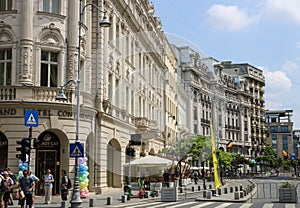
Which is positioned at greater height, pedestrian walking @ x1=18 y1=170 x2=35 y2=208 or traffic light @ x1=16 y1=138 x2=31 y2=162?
traffic light @ x1=16 y1=138 x2=31 y2=162

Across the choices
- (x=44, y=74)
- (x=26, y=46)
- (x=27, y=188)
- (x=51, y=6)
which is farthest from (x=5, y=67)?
(x=27, y=188)

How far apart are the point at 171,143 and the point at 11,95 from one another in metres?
31.4

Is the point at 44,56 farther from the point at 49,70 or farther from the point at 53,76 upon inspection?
the point at 53,76

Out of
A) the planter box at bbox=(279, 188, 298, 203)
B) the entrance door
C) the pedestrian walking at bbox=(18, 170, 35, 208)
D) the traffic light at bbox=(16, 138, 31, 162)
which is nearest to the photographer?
the pedestrian walking at bbox=(18, 170, 35, 208)

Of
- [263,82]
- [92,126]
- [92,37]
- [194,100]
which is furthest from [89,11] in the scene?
[263,82]

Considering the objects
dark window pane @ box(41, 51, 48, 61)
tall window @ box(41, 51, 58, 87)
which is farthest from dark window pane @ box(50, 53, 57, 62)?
dark window pane @ box(41, 51, 48, 61)

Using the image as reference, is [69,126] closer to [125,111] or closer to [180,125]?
[125,111]

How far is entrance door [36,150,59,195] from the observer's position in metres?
30.1

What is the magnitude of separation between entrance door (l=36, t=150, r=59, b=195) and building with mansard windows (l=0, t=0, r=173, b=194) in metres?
0.07

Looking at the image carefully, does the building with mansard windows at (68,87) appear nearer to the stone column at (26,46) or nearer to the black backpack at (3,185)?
the stone column at (26,46)

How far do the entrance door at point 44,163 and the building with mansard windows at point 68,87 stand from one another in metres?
0.07

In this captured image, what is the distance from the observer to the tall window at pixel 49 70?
29.7m

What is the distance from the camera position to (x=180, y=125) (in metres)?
42.8

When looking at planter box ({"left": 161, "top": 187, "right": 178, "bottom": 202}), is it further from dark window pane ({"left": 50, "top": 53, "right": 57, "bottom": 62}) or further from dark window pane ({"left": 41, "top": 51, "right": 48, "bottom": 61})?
dark window pane ({"left": 41, "top": 51, "right": 48, "bottom": 61})
